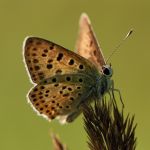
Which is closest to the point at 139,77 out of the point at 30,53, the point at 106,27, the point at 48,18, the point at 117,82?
the point at 117,82

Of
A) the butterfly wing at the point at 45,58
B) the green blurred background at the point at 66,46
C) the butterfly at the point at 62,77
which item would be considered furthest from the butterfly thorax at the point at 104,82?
the green blurred background at the point at 66,46

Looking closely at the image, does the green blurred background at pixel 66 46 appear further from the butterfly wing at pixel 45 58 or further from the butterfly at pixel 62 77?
the butterfly wing at pixel 45 58

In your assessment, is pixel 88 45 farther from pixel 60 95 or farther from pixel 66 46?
pixel 66 46

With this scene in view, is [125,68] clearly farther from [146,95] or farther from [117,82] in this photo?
[146,95]

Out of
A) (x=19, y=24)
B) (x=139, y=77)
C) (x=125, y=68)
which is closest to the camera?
(x=139, y=77)

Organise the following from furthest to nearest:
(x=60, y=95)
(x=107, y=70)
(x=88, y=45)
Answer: (x=88, y=45), (x=60, y=95), (x=107, y=70)

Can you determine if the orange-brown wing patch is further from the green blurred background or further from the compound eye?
the green blurred background

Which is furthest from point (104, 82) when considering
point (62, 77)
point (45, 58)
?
point (45, 58)
